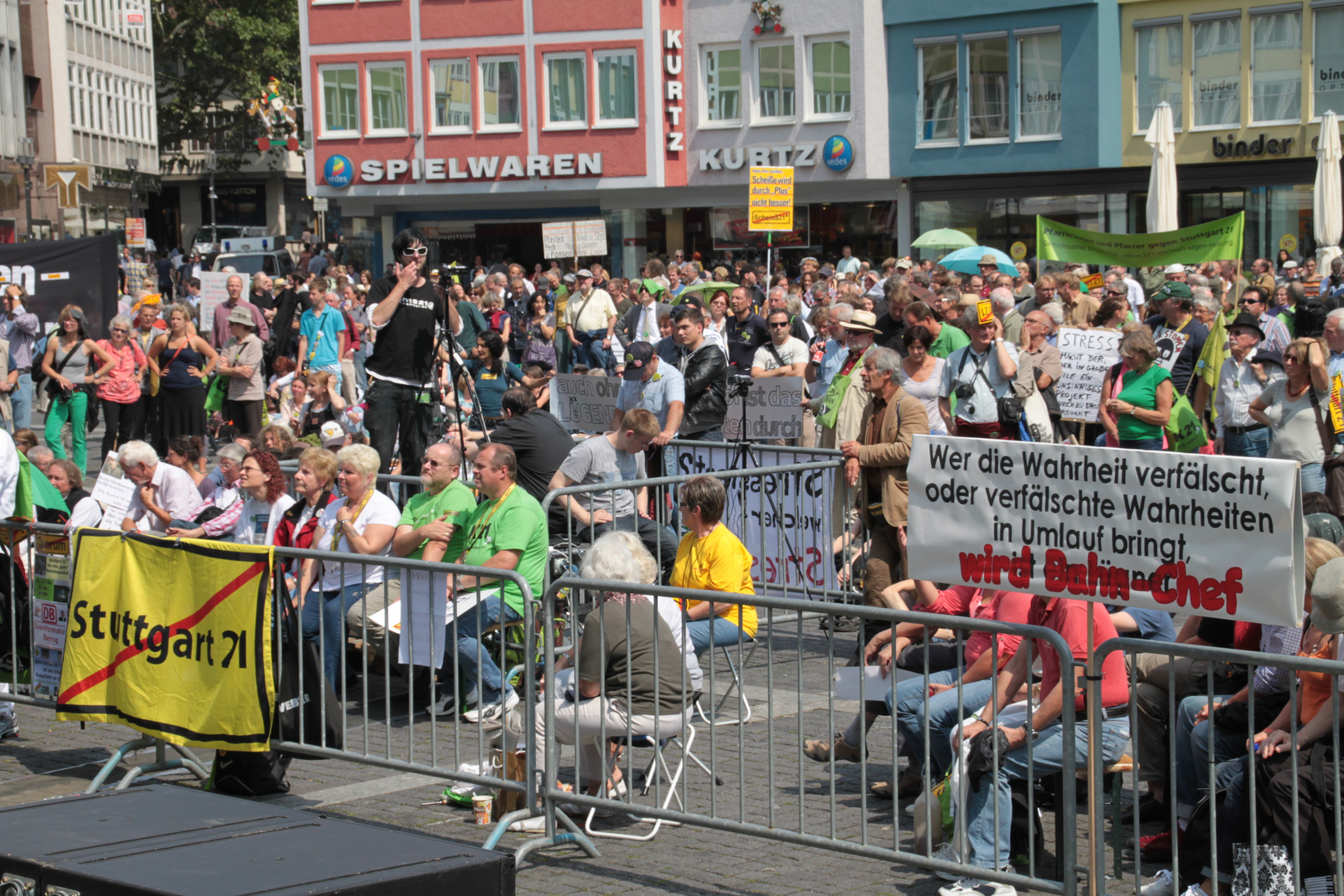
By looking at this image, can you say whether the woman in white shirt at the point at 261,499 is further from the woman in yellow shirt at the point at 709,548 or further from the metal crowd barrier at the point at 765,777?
the metal crowd barrier at the point at 765,777

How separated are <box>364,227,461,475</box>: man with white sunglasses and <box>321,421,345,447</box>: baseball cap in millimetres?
851

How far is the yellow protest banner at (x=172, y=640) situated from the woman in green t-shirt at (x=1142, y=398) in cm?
650

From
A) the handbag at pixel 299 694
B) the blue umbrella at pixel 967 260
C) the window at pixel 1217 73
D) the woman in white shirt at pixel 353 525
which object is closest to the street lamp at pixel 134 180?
the window at pixel 1217 73

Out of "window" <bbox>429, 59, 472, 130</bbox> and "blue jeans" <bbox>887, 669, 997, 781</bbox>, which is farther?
"window" <bbox>429, 59, 472, 130</bbox>

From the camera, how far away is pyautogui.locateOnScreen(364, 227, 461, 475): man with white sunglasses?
480 inches

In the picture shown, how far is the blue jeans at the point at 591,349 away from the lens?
19692mm

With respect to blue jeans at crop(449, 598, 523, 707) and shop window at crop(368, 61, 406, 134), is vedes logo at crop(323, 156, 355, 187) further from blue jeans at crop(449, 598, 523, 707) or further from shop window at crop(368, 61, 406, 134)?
blue jeans at crop(449, 598, 523, 707)

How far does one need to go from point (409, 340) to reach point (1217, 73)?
25.7 m

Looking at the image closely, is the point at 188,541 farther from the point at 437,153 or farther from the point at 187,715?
the point at 437,153

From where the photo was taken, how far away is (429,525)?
8.50 meters

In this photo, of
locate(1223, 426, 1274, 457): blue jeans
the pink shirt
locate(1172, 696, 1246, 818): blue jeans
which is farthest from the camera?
the pink shirt

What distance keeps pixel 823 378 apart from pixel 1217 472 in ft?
29.2

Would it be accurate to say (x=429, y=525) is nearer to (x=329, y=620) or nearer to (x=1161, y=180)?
(x=329, y=620)

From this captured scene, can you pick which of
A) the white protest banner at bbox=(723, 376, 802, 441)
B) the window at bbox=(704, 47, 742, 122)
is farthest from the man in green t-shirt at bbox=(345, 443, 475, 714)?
the window at bbox=(704, 47, 742, 122)
